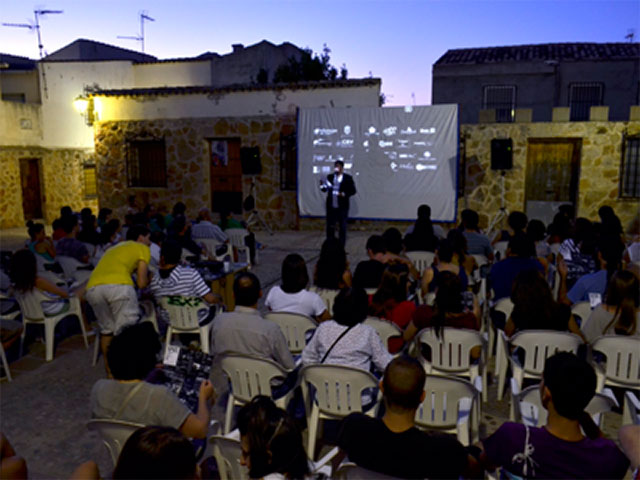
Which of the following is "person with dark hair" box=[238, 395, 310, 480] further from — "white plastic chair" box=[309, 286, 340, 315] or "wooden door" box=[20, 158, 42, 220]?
"wooden door" box=[20, 158, 42, 220]

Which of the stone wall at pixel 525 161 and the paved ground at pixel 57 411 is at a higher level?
the stone wall at pixel 525 161

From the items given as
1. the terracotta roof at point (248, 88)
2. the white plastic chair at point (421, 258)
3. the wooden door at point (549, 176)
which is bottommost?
the white plastic chair at point (421, 258)

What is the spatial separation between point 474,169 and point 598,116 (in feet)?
9.02

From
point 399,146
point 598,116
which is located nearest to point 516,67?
point 598,116

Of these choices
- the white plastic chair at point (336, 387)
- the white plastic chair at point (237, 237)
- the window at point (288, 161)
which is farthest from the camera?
the window at point (288, 161)

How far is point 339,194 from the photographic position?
961 cm

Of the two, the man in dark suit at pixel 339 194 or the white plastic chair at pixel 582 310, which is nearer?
the white plastic chair at pixel 582 310

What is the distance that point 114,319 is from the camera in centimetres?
417

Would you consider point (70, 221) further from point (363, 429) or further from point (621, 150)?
point (621, 150)

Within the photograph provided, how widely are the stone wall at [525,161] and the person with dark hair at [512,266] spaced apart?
7.56 metres

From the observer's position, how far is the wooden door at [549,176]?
12.0 meters

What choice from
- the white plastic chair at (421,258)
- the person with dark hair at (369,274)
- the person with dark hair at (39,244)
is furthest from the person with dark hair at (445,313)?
the person with dark hair at (39,244)

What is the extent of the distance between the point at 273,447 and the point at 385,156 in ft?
33.9

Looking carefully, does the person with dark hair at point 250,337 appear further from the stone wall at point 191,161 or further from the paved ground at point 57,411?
the stone wall at point 191,161
